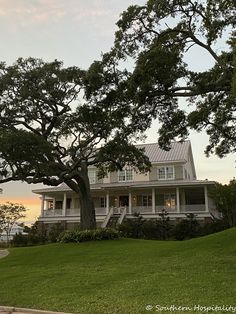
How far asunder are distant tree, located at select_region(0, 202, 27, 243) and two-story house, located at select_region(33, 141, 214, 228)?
7845 millimetres

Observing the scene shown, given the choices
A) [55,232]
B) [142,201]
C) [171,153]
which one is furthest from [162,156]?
[55,232]

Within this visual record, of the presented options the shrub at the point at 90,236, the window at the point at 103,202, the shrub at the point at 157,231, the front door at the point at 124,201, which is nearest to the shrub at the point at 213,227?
the shrub at the point at 157,231

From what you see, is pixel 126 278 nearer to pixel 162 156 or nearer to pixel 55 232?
pixel 55 232

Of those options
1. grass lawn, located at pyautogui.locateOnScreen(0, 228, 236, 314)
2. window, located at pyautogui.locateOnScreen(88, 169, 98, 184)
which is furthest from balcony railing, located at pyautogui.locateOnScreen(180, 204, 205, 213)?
grass lawn, located at pyautogui.locateOnScreen(0, 228, 236, 314)

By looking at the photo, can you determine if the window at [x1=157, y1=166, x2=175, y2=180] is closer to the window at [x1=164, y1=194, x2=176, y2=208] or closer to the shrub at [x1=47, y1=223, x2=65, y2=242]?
the window at [x1=164, y1=194, x2=176, y2=208]

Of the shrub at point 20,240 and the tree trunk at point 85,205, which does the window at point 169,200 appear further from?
the shrub at point 20,240

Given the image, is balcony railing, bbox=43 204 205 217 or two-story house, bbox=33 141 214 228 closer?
balcony railing, bbox=43 204 205 217

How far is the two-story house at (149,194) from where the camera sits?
128 feet

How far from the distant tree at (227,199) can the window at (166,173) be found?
570 centimetres

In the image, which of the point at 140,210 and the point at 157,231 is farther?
the point at 140,210

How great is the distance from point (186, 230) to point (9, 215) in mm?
26546

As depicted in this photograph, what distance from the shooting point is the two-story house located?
39.2 m

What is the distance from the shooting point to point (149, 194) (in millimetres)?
42844

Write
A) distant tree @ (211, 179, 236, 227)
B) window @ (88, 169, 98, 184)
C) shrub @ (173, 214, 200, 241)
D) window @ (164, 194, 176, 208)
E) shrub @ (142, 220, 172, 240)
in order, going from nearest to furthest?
1. shrub @ (173, 214, 200, 241)
2. shrub @ (142, 220, 172, 240)
3. distant tree @ (211, 179, 236, 227)
4. window @ (164, 194, 176, 208)
5. window @ (88, 169, 98, 184)
